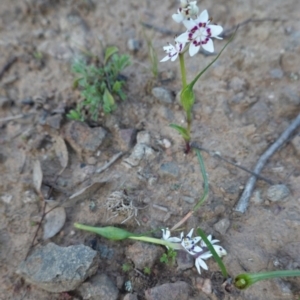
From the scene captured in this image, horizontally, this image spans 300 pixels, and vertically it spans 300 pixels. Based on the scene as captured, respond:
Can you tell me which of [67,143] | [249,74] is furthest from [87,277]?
[249,74]

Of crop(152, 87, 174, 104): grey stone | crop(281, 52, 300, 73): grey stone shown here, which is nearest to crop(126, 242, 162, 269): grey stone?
crop(152, 87, 174, 104): grey stone

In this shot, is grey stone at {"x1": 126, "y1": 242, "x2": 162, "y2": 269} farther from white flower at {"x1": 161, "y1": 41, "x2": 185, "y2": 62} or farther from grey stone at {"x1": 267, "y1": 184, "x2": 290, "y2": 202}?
white flower at {"x1": 161, "y1": 41, "x2": 185, "y2": 62}

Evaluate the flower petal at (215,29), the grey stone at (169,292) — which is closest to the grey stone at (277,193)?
the grey stone at (169,292)

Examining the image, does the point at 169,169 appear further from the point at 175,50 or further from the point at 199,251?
the point at 175,50

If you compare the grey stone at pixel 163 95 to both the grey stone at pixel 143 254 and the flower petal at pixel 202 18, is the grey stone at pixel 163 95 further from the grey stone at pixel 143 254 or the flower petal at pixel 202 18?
the grey stone at pixel 143 254

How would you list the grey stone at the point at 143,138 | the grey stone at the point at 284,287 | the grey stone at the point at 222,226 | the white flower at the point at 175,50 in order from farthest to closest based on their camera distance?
the grey stone at the point at 143,138 < the grey stone at the point at 222,226 < the white flower at the point at 175,50 < the grey stone at the point at 284,287

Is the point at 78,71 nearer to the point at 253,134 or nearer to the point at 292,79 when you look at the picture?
the point at 253,134
